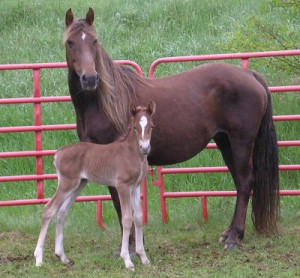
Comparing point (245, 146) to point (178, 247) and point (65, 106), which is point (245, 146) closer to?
point (178, 247)

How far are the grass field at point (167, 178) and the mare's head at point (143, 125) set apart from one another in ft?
3.24

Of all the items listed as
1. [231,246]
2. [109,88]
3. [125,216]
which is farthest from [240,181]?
[109,88]

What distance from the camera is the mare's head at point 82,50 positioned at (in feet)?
20.7

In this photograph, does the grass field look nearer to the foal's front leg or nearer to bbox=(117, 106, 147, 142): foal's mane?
the foal's front leg

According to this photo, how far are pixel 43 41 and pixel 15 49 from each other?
22.1 inches

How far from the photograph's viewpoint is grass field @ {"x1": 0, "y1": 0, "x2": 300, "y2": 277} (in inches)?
256

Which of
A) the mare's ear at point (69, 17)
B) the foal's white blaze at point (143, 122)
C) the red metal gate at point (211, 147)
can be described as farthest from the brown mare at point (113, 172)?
the red metal gate at point (211, 147)

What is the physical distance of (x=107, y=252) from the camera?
7.05m

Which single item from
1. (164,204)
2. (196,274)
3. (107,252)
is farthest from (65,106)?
(196,274)

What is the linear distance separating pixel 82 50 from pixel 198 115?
1.27 meters

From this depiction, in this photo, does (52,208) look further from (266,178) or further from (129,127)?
(266,178)

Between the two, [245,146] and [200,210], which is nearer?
[245,146]

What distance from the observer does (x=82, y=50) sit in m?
6.45

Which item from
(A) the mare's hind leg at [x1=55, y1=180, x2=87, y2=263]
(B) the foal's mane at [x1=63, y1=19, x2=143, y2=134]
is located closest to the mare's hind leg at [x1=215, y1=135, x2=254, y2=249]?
(B) the foal's mane at [x1=63, y1=19, x2=143, y2=134]
